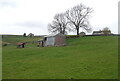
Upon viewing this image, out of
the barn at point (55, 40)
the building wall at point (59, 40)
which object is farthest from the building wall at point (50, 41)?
the building wall at point (59, 40)

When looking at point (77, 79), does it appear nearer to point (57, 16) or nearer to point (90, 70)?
point (90, 70)

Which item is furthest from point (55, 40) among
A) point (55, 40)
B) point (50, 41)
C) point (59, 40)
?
point (50, 41)

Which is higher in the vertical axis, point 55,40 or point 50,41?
point 55,40

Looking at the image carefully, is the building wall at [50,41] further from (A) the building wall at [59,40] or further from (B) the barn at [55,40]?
(A) the building wall at [59,40]

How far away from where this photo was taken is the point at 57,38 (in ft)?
208

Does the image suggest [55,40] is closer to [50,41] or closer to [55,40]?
[55,40]

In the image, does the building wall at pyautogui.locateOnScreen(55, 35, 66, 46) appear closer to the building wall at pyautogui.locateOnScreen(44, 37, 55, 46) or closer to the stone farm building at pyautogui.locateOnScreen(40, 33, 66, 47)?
the stone farm building at pyautogui.locateOnScreen(40, 33, 66, 47)

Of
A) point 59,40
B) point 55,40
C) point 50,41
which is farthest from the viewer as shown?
point 50,41

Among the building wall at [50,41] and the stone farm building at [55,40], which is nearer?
the stone farm building at [55,40]

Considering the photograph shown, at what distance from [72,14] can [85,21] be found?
6.60m

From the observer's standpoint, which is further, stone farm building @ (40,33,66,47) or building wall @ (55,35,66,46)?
building wall @ (55,35,66,46)

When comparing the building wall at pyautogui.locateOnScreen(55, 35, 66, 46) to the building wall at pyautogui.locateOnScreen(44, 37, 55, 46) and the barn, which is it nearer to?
the barn

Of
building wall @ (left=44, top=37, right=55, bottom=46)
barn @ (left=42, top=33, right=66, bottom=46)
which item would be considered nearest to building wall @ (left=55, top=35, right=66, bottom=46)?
barn @ (left=42, top=33, right=66, bottom=46)

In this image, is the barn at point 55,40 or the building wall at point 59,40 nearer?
the barn at point 55,40
